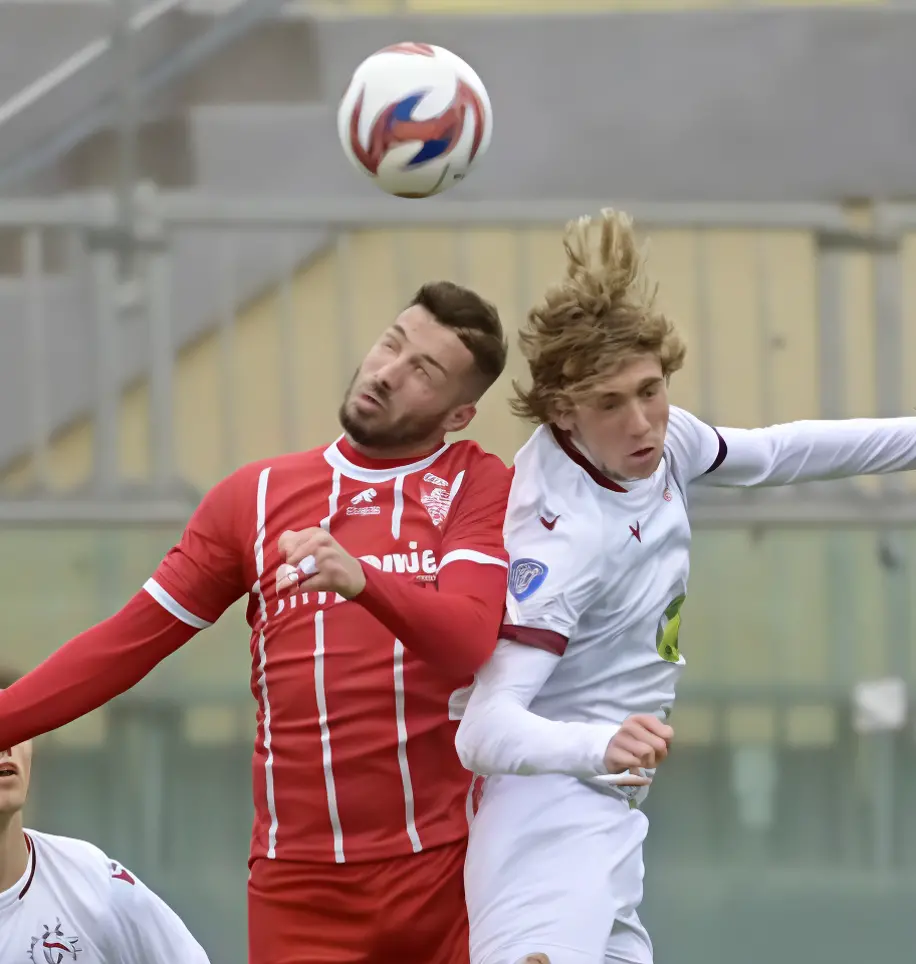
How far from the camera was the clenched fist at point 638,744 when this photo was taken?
192 cm

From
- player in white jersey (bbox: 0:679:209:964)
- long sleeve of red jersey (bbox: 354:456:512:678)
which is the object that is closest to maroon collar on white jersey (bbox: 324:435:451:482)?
long sleeve of red jersey (bbox: 354:456:512:678)

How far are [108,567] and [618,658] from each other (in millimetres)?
4042

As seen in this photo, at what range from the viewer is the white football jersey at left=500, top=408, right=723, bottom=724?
216 cm

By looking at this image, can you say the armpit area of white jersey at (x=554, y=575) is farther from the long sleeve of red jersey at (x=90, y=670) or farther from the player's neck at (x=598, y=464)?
the long sleeve of red jersey at (x=90, y=670)

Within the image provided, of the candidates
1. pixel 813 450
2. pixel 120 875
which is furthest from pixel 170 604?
pixel 813 450

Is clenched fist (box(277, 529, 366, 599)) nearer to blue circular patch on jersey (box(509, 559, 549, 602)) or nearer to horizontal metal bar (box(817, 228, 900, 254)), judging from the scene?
blue circular patch on jersey (box(509, 559, 549, 602))

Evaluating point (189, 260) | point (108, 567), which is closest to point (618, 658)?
point (108, 567)

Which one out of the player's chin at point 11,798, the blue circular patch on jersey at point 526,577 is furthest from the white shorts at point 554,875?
the player's chin at point 11,798

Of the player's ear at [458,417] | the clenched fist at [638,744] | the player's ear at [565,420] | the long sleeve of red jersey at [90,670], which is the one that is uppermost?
the player's ear at [458,417]

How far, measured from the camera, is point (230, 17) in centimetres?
695

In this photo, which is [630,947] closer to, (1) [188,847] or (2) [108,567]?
(1) [188,847]

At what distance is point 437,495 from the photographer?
234cm

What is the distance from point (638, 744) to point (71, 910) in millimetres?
1285

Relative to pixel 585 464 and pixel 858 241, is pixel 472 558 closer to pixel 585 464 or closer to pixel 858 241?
pixel 585 464
